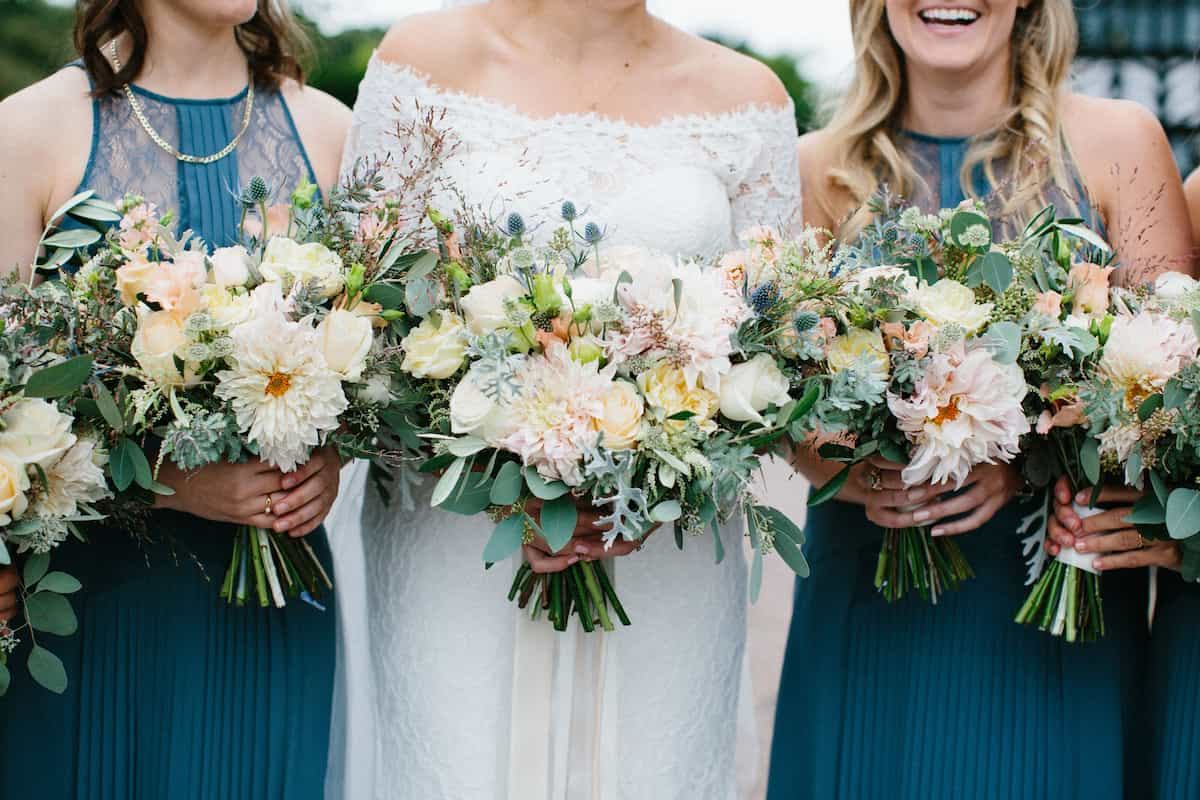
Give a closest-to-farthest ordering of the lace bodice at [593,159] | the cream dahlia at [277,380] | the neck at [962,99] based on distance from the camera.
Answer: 1. the cream dahlia at [277,380]
2. the lace bodice at [593,159]
3. the neck at [962,99]

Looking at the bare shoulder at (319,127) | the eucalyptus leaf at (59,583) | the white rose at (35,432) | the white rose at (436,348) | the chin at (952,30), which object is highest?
the chin at (952,30)

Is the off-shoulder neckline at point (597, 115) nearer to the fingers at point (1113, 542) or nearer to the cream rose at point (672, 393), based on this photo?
the cream rose at point (672, 393)

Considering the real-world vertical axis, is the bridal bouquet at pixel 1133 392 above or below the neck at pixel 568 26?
below

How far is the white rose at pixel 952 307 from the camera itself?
7.89 ft

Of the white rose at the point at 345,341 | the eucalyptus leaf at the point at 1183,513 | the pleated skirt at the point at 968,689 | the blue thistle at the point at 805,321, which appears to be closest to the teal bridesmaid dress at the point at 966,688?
the pleated skirt at the point at 968,689

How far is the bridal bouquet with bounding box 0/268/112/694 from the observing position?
217cm

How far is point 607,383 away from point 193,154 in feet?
4.48

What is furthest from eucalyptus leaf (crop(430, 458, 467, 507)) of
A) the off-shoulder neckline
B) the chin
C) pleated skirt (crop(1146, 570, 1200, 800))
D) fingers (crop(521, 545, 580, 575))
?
the chin

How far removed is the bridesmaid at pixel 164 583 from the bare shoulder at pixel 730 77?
1.04 meters

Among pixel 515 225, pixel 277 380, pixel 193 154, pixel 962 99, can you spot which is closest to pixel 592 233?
pixel 515 225

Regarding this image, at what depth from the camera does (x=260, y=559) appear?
105 inches

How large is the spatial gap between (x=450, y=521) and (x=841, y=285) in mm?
1045

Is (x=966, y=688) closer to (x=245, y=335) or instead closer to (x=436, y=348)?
(x=436, y=348)

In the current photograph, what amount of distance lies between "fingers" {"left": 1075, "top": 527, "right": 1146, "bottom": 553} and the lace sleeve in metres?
1.00
